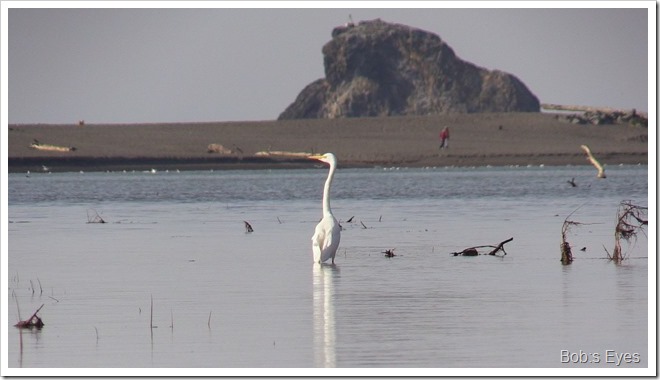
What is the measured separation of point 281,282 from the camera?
13.0 m

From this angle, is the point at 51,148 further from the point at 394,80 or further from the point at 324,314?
the point at 394,80

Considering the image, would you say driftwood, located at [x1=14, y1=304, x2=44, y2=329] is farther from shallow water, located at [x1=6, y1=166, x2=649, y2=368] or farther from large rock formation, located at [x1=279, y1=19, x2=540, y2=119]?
large rock formation, located at [x1=279, y1=19, x2=540, y2=119]

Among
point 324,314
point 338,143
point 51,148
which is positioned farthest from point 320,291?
point 338,143

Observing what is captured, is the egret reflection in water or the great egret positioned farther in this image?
the great egret

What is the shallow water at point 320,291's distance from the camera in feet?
30.3

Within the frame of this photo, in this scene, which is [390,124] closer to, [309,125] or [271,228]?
[309,125]

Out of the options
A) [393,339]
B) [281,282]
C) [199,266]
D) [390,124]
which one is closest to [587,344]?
[393,339]

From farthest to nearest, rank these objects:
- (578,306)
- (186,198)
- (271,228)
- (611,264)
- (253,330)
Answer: (186,198) → (271,228) → (611,264) → (578,306) → (253,330)

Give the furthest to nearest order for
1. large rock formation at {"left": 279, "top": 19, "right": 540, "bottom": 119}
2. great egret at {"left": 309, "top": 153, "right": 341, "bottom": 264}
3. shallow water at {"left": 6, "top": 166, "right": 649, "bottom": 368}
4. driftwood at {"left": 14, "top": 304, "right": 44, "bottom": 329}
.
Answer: large rock formation at {"left": 279, "top": 19, "right": 540, "bottom": 119} < great egret at {"left": 309, "top": 153, "right": 341, "bottom": 264} < driftwood at {"left": 14, "top": 304, "right": 44, "bottom": 329} < shallow water at {"left": 6, "top": 166, "right": 649, "bottom": 368}

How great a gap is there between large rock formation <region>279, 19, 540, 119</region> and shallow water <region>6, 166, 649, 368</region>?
64546mm

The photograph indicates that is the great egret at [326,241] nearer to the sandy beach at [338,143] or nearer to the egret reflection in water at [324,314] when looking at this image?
the egret reflection in water at [324,314]

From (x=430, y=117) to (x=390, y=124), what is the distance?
226 cm

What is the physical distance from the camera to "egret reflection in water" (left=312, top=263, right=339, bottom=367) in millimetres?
9039

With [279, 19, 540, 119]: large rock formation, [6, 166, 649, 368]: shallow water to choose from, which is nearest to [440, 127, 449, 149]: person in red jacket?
[6, 166, 649, 368]: shallow water
